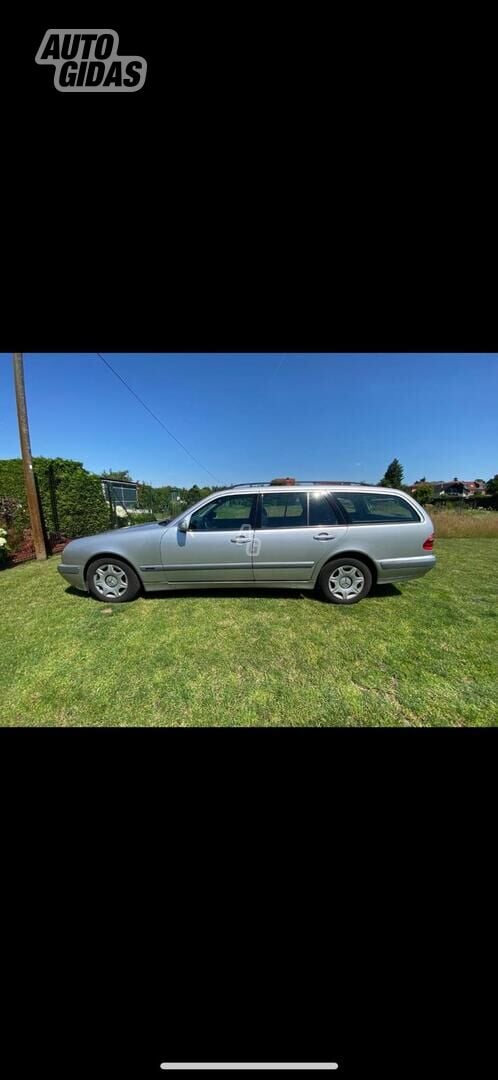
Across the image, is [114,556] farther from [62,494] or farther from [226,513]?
[62,494]

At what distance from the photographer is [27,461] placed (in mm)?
5848

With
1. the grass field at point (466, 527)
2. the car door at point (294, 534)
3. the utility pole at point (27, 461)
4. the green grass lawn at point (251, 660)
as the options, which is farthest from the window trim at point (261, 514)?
the grass field at point (466, 527)

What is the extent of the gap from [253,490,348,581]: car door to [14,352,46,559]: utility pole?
498cm

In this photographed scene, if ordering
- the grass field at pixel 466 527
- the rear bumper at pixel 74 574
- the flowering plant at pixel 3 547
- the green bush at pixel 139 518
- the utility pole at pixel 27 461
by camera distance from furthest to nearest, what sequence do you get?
the green bush at pixel 139 518 < the grass field at pixel 466 527 < the utility pole at pixel 27 461 < the flowering plant at pixel 3 547 < the rear bumper at pixel 74 574

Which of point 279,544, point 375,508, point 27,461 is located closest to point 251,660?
point 279,544

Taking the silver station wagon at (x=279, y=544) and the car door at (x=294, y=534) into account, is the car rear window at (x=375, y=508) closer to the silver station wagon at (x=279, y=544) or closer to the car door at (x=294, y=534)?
the silver station wagon at (x=279, y=544)

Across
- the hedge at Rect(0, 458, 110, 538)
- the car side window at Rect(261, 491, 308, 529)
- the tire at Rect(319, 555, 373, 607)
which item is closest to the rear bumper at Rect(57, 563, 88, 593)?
the car side window at Rect(261, 491, 308, 529)

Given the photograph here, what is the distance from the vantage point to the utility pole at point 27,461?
5711 mm

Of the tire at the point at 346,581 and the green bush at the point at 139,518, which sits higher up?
the green bush at the point at 139,518

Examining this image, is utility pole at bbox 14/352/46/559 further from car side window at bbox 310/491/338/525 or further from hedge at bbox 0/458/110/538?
car side window at bbox 310/491/338/525

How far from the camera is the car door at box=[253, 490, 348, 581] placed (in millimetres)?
3242
